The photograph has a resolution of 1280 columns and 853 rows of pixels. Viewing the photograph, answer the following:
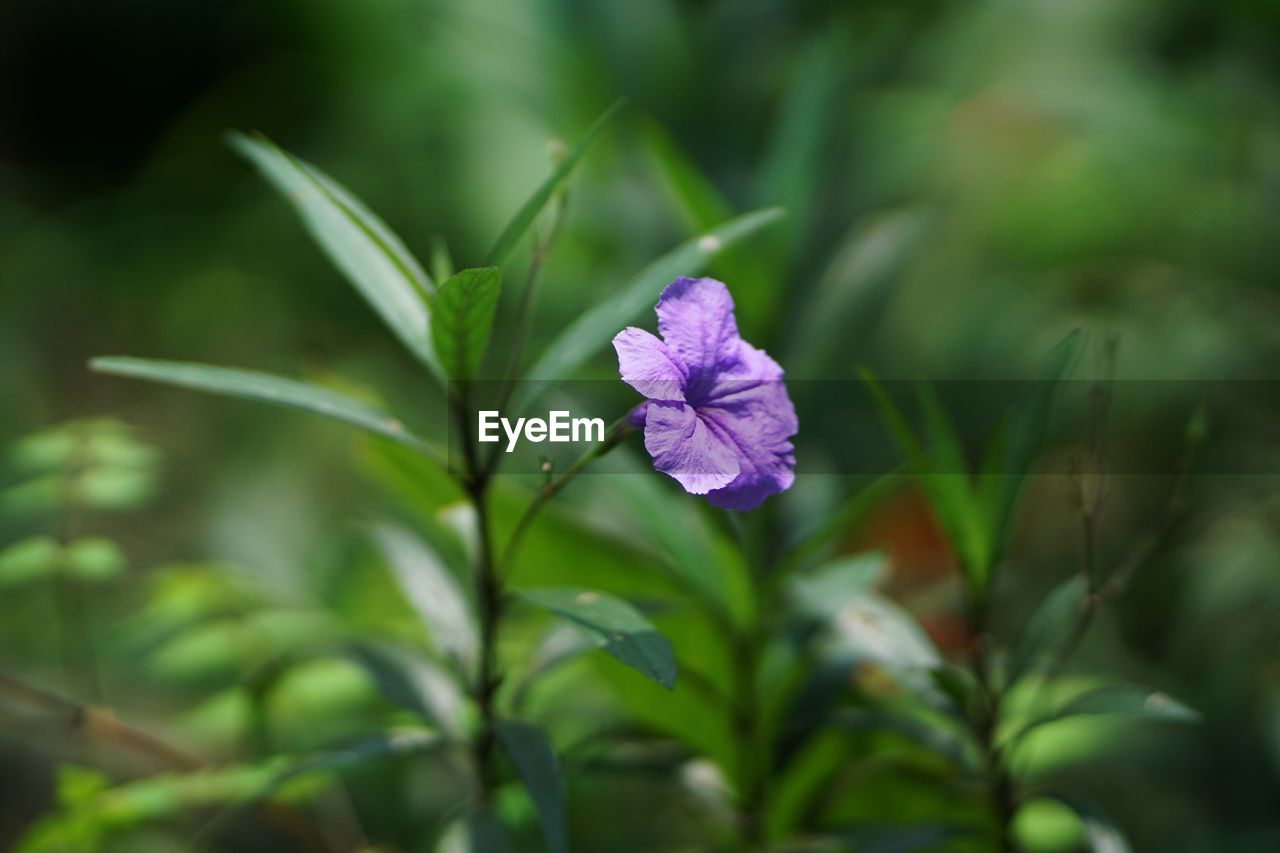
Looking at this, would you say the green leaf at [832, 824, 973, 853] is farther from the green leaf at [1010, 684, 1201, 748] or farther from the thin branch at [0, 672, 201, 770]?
the thin branch at [0, 672, 201, 770]

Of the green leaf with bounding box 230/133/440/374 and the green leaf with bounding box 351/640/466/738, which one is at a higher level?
the green leaf with bounding box 230/133/440/374

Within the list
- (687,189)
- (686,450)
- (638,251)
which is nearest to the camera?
(686,450)

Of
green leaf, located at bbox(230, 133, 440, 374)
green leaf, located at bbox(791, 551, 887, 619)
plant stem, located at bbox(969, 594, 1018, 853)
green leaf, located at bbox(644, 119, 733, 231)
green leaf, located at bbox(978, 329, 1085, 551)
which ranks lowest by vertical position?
plant stem, located at bbox(969, 594, 1018, 853)

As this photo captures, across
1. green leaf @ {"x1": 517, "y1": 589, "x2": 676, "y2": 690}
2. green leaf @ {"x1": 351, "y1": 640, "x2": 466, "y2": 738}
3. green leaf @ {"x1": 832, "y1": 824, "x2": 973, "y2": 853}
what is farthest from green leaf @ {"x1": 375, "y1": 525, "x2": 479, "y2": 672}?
green leaf @ {"x1": 832, "y1": 824, "x2": 973, "y2": 853}

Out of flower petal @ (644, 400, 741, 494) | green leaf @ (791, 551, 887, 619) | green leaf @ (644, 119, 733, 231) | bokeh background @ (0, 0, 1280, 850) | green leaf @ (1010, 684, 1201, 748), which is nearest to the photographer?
flower petal @ (644, 400, 741, 494)

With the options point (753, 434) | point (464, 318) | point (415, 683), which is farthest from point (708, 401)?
point (415, 683)

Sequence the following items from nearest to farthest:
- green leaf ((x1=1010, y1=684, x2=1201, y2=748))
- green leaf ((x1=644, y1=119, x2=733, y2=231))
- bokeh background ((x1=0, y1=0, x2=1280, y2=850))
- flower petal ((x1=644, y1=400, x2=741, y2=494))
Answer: flower petal ((x1=644, y1=400, x2=741, y2=494)), green leaf ((x1=1010, y1=684, x2=1201, y2=748)), green leaf ((x1=644, y1=119, x2=733, y2=231)), bokeh background ((x1=0, y1=0, x2=1280, y2=850))

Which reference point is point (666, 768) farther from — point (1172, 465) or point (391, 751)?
point (1172, 465)
